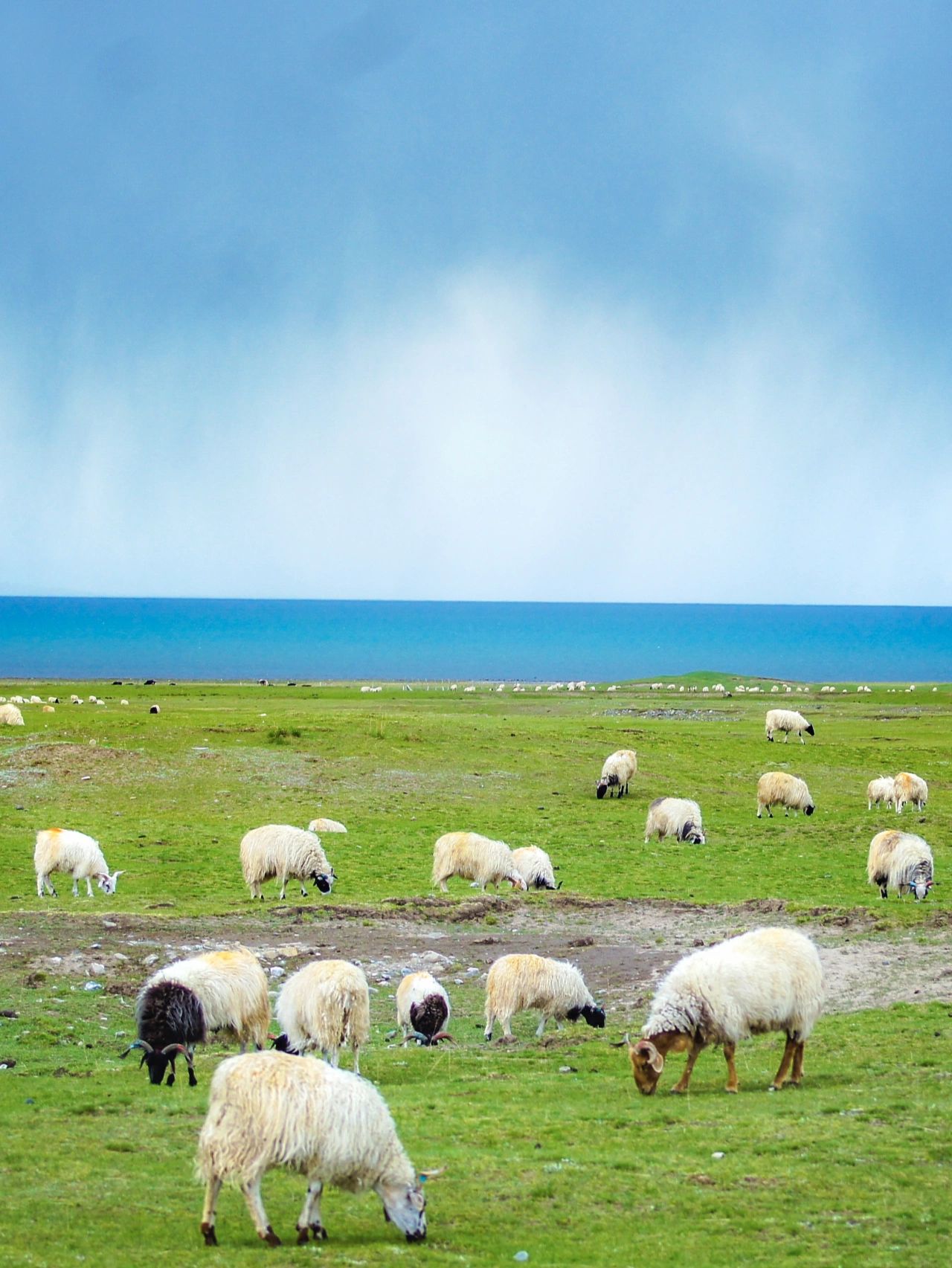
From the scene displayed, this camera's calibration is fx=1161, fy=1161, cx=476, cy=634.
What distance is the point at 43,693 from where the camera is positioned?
78438mm

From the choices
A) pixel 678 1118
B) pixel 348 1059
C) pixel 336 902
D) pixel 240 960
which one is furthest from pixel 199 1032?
pixel 336 902

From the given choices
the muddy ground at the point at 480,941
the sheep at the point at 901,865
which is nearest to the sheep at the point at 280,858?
the muddy ground at the point at 480,941

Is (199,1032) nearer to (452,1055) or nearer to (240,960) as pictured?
(240,960)

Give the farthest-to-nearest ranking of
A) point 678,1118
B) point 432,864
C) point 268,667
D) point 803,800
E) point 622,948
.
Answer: point 268,667
point 803,800
point 432,864
point 622,948
point 678,1118

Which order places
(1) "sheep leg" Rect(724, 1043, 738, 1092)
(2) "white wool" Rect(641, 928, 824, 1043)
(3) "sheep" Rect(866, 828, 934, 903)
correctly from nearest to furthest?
(2) "white wool" Rect(641, 928, 824, 1043), (1) "sheep leg" Rect(724, 1043, 738, 1092), (3) "sheep" Rect(866, 828, 934, 903)

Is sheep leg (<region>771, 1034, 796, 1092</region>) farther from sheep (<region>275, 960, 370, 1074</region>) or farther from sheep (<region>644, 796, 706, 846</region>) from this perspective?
sheep (<region>644, 796, 706, 846</region>)

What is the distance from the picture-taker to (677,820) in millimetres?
32344

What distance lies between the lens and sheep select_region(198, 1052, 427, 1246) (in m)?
8.37

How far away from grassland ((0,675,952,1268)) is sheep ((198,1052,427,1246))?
294 mm

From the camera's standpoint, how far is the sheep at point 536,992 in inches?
611

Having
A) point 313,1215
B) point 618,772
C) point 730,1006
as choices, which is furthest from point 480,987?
point 618,772

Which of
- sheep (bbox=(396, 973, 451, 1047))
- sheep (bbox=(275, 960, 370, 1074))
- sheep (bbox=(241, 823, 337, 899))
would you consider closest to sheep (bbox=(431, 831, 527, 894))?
sheep (bbox=(241, 823, 337, 899))

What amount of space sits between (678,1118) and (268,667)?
476 ft

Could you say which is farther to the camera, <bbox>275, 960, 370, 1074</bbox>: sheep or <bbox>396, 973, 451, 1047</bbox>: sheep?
<bbox>396, 973, 451, 1047</bbox>: sheep
